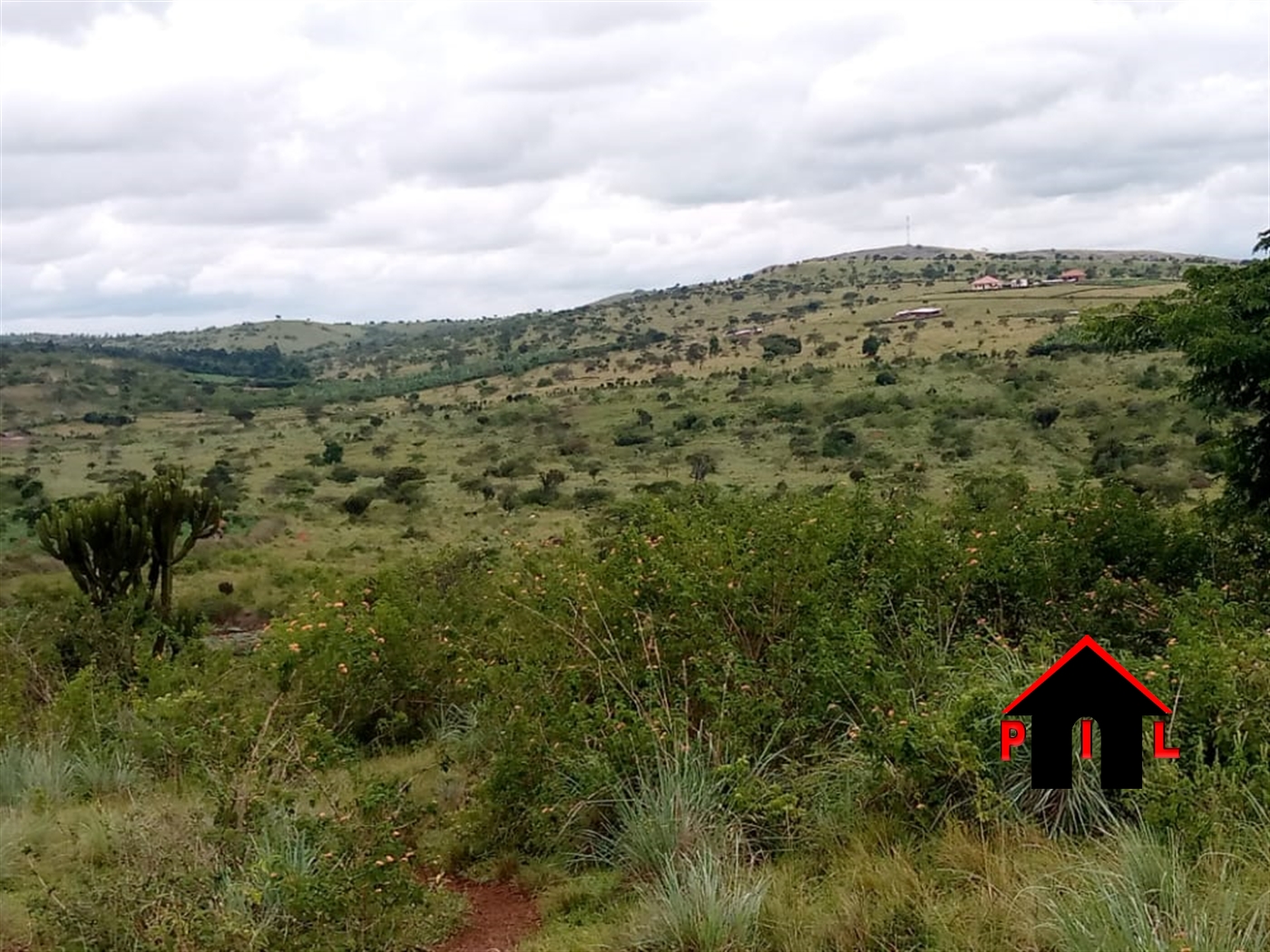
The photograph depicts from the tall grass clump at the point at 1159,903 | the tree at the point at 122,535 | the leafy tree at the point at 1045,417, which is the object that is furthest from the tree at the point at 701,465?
the tall grass clump at the point at 1159,903

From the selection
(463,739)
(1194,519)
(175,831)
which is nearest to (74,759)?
(463,739)

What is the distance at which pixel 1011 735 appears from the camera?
564 cm

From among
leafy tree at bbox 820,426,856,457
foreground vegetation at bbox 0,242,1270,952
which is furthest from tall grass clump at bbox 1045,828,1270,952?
leafy tree at bbox 820,426,856,457

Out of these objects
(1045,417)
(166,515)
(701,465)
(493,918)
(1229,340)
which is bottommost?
(701,465)

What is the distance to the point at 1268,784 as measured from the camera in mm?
4992

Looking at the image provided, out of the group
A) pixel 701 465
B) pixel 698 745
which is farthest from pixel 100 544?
pixel 701 465

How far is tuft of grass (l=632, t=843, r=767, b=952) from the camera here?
16.0ft

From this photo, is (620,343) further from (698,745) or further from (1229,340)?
(698,745)

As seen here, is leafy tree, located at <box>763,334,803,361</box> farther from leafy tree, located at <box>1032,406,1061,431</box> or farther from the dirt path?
the dirt path

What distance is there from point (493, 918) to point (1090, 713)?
324 centimetres

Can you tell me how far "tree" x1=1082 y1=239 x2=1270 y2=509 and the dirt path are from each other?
6.67 meters

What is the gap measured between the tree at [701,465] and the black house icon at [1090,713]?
31.4 meters

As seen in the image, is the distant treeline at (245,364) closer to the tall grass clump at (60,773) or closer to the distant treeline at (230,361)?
the distant treeline at (230,361)

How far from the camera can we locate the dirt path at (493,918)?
5.69 meters
